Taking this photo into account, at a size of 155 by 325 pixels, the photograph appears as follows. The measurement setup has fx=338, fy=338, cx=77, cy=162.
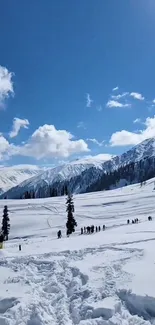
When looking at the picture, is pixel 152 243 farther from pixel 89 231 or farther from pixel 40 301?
pixel 89 231

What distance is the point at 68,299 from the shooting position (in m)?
14.3

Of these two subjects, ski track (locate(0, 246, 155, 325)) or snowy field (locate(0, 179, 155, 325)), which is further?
snowy field (locate(0, 179, 155, 325))

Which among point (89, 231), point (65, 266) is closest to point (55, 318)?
point (65, 266)

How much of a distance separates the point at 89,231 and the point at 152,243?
23.7 meters

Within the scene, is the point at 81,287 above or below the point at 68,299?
above

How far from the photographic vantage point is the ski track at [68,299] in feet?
39.5

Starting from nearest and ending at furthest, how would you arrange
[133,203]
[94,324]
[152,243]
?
[94,324]
[152,243]
[133,203]

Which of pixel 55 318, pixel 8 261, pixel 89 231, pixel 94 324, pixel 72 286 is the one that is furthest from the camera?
pixel 89 231

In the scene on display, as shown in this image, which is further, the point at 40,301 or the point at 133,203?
Answer: the point at 133,203

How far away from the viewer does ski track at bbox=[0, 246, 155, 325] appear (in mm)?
12039

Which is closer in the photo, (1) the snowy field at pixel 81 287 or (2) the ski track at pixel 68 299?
(2) the ski track at pixel 68 299

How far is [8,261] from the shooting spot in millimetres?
21719

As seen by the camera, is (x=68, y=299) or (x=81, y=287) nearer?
(x=68, y=299)

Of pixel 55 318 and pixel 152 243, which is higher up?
pixel 152 243
